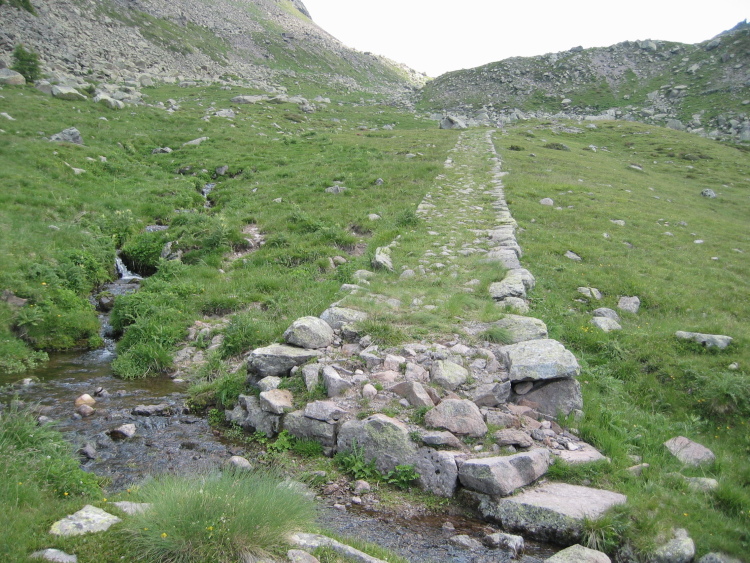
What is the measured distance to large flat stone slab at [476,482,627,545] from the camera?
5195 millimetres

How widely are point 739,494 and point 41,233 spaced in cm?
1657

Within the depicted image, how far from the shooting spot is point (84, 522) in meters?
→ 4.14

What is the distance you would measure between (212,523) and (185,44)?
71.5 m

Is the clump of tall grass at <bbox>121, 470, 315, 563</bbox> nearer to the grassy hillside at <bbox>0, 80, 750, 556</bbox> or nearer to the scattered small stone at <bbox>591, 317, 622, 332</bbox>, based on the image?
the grassy hillside at <bbox>0, 80, 750, 556</bbox>

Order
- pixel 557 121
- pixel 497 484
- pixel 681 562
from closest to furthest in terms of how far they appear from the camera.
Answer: pixel 681 562, pixel 497 484, pixel 557 121

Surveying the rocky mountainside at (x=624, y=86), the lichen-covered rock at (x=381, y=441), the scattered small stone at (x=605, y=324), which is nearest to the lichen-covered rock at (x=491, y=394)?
the lichen-covered rock at (x=381, y=441)

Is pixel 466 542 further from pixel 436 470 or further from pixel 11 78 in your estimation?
pixel 11 78

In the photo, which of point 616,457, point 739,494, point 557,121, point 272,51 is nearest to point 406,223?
point 616,457

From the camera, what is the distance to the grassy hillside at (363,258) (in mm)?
7073

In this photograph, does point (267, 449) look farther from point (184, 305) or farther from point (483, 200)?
point (483, 200)

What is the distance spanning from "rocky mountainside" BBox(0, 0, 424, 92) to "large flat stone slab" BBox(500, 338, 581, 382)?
39.4 m

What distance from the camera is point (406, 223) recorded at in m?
15.6

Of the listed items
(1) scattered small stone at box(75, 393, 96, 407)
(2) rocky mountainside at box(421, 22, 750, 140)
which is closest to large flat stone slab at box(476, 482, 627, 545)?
(1) scattered small stone at box(75, 393, 96, 407)

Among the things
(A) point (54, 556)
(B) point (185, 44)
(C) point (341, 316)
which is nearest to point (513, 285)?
(C) point (341, 316)
